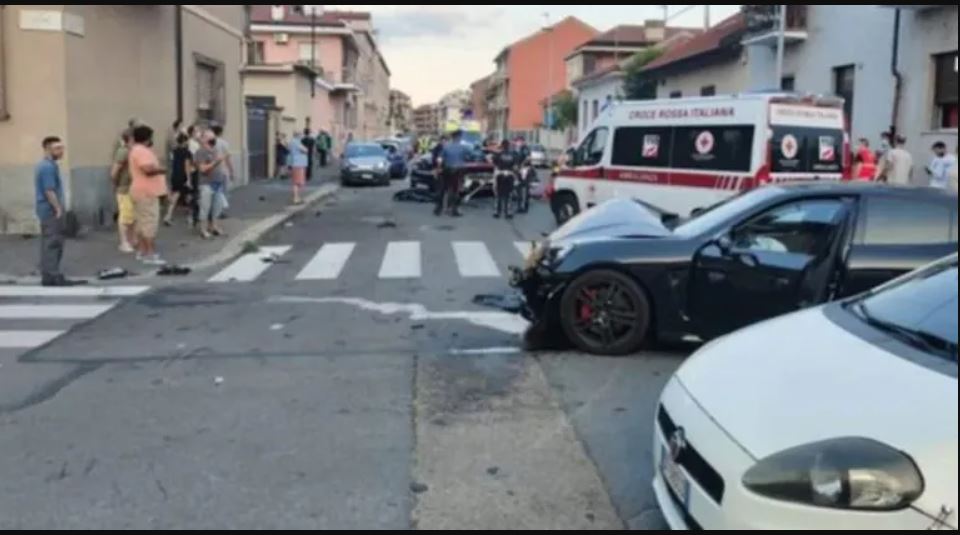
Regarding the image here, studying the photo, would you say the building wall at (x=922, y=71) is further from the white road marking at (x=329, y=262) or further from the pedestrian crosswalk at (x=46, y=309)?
the pedestrian crosswalk at (x=46, y=309)

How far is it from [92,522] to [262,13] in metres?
58.1

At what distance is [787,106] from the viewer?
13.6m

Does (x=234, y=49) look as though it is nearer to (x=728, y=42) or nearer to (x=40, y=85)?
(x=40, y=85)

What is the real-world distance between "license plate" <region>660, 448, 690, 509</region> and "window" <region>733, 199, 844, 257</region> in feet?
11.2

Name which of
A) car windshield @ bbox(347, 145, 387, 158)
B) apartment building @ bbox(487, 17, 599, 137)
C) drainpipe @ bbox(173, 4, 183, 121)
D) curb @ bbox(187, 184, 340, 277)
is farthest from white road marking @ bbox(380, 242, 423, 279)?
apartment building @ bbox(487, 17, 599, 137)

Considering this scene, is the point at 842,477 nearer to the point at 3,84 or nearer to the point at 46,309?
the point at 46,309

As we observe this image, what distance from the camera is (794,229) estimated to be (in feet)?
22.2

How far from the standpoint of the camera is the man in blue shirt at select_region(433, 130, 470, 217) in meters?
20.0

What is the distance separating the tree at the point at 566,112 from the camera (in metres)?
59.7

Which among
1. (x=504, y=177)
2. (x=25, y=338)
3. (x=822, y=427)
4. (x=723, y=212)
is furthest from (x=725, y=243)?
(x=504, y=177)

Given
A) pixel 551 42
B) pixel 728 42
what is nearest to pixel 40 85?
pixel 728 42

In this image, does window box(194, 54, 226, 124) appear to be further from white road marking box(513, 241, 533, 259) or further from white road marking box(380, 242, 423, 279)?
white road marking box(513, 241, 533, 259)

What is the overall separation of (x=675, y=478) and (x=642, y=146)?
496 inches

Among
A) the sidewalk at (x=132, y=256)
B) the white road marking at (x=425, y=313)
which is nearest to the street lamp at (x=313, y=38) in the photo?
the sidewalk at (x=132, y=256)
